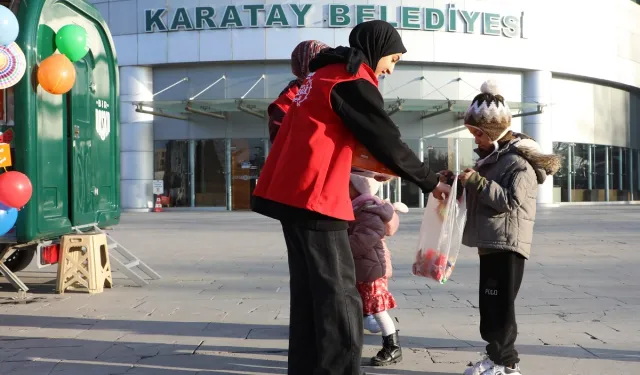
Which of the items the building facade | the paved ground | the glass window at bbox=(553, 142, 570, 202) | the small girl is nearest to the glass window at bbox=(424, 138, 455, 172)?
the building facade

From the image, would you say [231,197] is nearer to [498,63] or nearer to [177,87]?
[177,87]

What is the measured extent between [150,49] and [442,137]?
11262 millimetres

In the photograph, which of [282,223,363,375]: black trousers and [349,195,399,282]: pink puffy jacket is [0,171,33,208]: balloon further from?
[282,223,363,375]: black trousers

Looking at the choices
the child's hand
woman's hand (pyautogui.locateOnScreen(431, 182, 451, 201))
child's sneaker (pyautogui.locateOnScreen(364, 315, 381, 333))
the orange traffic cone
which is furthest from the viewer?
the orange traffic cone

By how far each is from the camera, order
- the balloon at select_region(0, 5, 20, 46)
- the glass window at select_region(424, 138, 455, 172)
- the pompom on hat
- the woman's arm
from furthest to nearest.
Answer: the glass window at select_region(424, 138, 455, 172) < the balloon at select_region(0, 5, 20, 46) < the pompom on hat < the woman's arm

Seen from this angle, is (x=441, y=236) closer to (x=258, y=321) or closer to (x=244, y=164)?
(x=258, y=321)

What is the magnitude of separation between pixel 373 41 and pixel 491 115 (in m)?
0.94

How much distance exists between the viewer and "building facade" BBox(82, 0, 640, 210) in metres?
25.1

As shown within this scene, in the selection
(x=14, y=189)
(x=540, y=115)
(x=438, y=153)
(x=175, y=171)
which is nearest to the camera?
(x=14, y=189)

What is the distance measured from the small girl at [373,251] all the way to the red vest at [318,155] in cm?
125

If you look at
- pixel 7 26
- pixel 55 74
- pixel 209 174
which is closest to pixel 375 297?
pixel 55 74

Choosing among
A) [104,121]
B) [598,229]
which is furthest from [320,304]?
[598,229]

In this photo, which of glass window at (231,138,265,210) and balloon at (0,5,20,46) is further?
glass window at (231,138,265,210)

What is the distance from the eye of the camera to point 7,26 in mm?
5762
